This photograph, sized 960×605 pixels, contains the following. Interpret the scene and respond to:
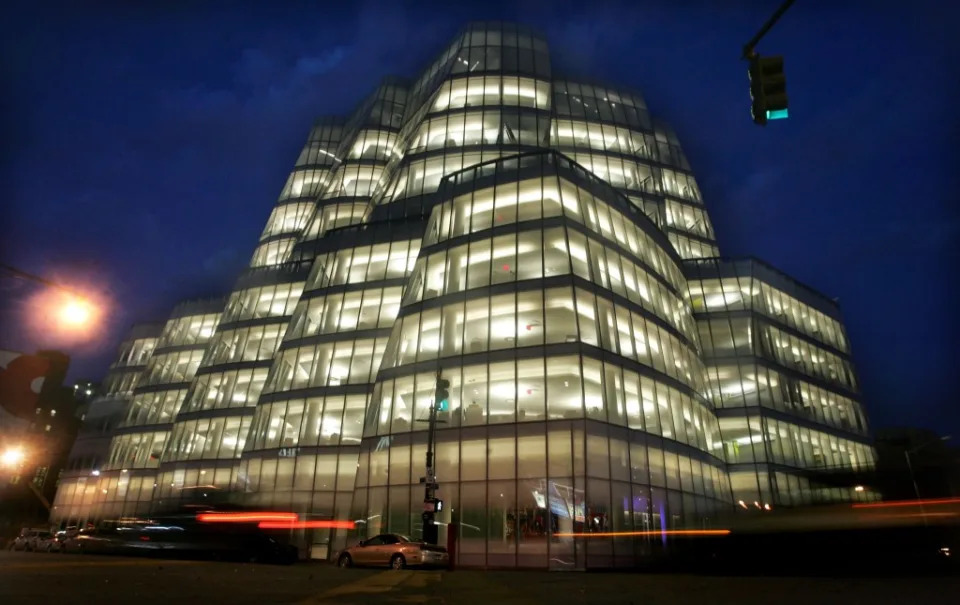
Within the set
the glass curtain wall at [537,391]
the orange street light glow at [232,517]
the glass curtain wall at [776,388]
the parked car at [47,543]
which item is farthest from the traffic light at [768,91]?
the parked car at [47,543]

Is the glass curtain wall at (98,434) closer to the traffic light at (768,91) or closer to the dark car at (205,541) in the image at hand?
the dark car at (205,541)

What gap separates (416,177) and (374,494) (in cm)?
3146

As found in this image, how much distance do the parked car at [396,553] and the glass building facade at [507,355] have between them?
563 cm

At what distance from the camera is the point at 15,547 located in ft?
145

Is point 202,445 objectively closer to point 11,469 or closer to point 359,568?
point 359,568

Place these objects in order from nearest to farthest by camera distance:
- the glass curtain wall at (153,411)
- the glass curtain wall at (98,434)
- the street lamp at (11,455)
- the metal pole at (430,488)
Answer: the metal pole at (430,488) < the glass curtain wall at (153,411) < the glass curtain wall at (98,434) < the street lamp at (11,455)

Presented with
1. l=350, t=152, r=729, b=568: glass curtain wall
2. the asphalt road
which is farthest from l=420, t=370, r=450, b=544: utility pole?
the asphalt road

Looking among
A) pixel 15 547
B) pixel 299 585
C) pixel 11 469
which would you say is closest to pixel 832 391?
pixel 299 585

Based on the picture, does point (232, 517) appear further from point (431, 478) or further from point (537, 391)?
point (537, 391)

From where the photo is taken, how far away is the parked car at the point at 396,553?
2259cm

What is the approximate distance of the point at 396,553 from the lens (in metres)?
23.0

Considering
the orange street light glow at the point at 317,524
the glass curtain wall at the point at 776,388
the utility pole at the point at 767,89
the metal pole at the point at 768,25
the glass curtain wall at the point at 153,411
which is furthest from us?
the glass curtain wall at the point at 153,411

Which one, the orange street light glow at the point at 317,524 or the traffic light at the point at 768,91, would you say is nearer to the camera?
the traffic light at the point at 768,91

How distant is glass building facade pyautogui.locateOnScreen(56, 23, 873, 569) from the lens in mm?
29484
